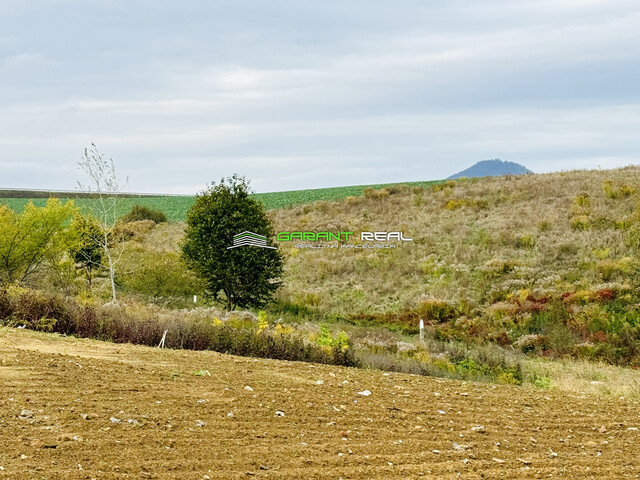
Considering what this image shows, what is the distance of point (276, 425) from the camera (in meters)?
6.53

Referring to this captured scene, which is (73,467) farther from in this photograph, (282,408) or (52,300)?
(52,300)

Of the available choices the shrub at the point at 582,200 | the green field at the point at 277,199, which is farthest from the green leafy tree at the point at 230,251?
the green field at the point at 277,199

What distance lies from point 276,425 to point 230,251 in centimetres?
1801

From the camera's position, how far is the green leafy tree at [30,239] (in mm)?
24344

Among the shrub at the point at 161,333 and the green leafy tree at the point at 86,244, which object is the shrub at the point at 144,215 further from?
the shrub at the point at 161,333

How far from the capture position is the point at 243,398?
7.36 m

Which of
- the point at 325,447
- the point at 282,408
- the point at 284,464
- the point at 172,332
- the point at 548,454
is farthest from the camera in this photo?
the point at 172,332

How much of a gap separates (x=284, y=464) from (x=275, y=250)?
63.7ft

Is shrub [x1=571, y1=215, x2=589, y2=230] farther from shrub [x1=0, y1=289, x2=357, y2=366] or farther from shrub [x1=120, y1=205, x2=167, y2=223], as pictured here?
shrub [x1=120, y1=205, x2=167, y2=223]

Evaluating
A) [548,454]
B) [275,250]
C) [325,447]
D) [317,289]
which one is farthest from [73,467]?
[317,289]

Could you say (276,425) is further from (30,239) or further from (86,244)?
(86,244)

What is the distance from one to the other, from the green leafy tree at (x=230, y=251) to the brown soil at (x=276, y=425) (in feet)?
47.6

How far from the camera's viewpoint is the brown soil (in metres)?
5.39

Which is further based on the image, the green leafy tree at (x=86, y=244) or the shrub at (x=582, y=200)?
the shrub at (x=582, y=200)
